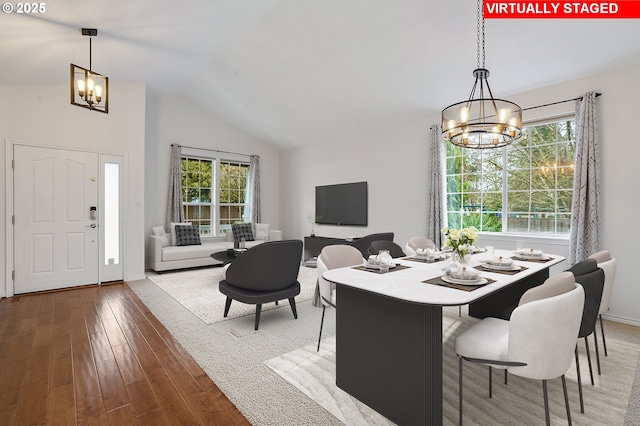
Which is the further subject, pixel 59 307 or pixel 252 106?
pixel 252 106

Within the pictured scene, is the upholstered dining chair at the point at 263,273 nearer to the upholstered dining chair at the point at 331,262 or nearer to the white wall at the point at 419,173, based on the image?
the upholstered dining chair at the point at 331,262

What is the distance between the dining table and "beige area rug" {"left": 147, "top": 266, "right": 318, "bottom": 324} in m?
1.94

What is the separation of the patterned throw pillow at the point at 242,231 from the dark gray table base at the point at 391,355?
5.57 metres

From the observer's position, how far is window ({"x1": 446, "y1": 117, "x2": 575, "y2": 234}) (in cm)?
Result: 404

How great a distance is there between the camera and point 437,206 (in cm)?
502

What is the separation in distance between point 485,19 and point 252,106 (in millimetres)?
4610

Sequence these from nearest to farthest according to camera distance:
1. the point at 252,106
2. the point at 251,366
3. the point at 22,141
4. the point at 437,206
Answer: the point at 251,366
the point at 22,141
the point at 437,206
the point at 252,106

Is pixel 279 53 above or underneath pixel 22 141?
above

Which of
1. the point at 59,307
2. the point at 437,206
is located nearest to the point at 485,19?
the point at 437,206

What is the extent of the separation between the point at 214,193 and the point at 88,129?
3014mm

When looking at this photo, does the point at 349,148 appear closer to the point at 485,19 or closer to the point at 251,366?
the point at 485,19

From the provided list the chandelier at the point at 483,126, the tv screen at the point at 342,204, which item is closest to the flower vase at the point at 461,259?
the chandelier at the point at 483,126

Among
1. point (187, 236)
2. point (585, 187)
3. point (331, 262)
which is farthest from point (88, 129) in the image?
point (585, 187)

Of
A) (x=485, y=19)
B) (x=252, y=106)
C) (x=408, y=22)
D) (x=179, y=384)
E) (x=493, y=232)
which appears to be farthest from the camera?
(x=252, y=106)
